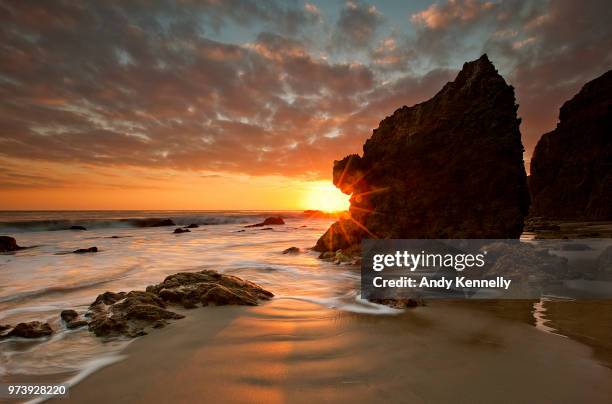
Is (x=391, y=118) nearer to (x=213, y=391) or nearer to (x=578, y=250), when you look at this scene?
(x=578, y=250)

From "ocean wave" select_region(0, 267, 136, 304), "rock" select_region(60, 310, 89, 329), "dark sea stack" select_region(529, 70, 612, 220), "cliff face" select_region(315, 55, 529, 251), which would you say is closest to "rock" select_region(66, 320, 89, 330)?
"rock" select_region(60, 310, 89, 329)

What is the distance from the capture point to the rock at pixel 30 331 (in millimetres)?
3869

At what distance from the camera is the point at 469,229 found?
333 inches

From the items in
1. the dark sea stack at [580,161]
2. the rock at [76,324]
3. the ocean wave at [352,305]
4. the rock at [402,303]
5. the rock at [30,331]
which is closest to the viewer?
the rock at [30,331]

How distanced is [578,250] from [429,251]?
6.03 m

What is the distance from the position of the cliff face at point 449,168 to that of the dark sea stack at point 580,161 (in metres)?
30.7

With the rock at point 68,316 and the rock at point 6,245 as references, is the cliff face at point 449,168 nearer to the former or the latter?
the rock at point 68,316

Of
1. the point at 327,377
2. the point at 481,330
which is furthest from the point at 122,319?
the point at 481,330

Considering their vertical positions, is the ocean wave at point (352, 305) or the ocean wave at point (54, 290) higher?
the ocean wave at point (352, 305)

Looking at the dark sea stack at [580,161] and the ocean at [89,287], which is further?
the dark sea stack at [580,161]

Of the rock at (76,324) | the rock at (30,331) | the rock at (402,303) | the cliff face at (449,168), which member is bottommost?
the rock at (76,324)

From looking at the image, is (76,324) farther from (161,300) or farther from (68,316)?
(161,300)

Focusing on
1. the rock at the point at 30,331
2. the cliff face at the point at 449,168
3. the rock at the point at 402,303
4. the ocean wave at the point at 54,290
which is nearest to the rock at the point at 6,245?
the ocean wave at the point at 54,290

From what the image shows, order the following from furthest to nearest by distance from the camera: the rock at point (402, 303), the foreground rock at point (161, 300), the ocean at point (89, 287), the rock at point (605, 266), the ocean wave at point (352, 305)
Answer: the rock at point (605, 266) → the rock at point (402, 303) → the ocean wave at point (352, 305) → the foreground rock at point (161, 300) → the ocean at point (89, 287)
